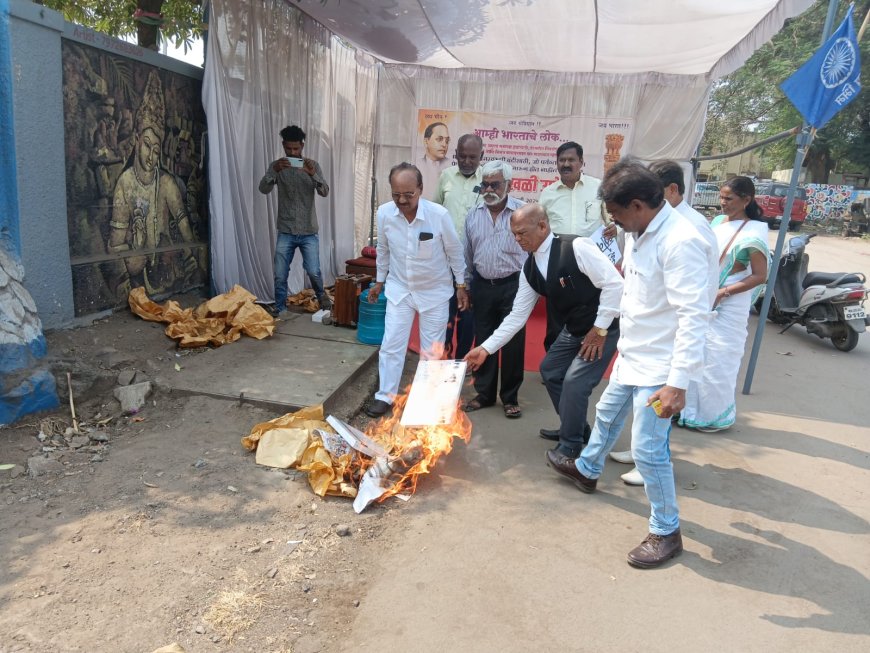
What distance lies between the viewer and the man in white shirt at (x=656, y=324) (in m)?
2.58

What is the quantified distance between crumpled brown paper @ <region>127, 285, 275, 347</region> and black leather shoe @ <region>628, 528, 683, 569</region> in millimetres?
3989

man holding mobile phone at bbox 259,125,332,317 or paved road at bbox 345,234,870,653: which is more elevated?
man holding mobile phone at bbox 259,125,332,317

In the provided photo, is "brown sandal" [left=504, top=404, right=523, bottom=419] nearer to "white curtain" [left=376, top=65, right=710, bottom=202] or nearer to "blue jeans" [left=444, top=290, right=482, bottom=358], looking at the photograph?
"blue jeans" [left=444, top=290, right=482, bottom=358]

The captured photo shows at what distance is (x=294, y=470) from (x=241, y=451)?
43cm

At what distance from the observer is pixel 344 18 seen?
729cm

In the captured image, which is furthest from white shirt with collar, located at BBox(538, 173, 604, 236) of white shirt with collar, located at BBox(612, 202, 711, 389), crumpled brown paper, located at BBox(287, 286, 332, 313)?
crumpled brown paper, located at BBox(287, 286, 332, 313)

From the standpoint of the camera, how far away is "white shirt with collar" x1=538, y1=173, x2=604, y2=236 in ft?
18.2

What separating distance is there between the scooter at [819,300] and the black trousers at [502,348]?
5061 millimetres

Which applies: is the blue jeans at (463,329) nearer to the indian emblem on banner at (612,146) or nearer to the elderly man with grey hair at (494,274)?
the elderly man with grey hair at (494,274)

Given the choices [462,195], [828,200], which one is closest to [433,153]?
[462,195]

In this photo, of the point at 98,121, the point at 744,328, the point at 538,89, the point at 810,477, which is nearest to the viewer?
the point at 810,477

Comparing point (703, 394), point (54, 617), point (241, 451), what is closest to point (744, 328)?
point (703, 394)

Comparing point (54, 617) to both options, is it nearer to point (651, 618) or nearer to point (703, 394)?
point (651, 618)

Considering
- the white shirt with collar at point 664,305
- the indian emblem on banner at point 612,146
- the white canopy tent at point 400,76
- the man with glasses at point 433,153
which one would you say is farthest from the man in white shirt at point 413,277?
the indian emblem on banner at point 612,146
